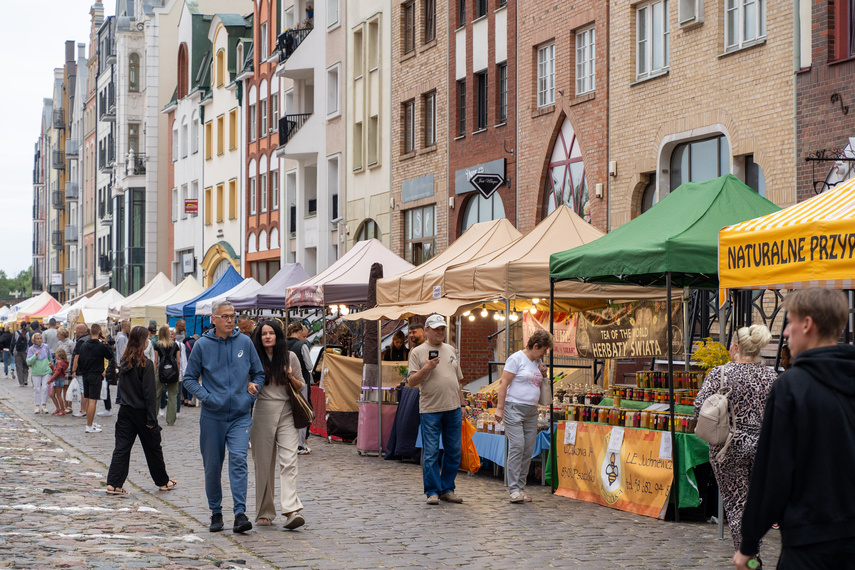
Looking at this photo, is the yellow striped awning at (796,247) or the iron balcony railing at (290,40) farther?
the iron balcony railing at (290,40)

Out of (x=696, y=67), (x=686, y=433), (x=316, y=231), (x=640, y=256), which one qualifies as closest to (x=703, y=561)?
(x=686, y=433)

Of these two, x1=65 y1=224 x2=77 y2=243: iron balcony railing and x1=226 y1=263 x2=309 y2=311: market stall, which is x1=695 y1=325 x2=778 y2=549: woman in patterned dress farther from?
x1=65 y1=224 x2=77 y2=243: iron balcony railing

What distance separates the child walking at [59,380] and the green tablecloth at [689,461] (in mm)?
16750

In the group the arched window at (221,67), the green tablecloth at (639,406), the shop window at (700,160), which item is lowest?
the green tablecloth at (639,406)

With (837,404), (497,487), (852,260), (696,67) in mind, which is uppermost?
(696,67)

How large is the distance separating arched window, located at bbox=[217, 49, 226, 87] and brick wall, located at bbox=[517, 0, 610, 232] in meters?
27.2

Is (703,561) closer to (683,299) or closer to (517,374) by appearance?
(517,374)

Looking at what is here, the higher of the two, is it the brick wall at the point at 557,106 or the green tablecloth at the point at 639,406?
the brick wall at the point at 557,106

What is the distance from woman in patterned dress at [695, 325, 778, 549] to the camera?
8484mm

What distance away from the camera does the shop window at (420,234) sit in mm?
31188

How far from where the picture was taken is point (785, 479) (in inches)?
178

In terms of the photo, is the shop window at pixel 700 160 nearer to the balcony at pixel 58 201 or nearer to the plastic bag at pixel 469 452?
the plastic bag at pixel 469 452

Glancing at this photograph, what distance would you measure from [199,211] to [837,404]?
52.2m

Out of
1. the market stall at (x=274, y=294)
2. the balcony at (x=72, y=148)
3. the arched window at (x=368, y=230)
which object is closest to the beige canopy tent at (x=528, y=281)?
the market stall at (x=274, y=294)
